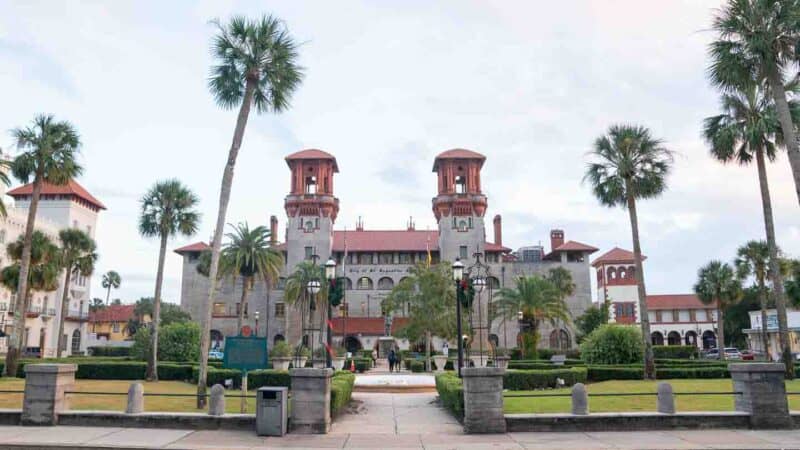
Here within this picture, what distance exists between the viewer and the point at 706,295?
59125 millimetres

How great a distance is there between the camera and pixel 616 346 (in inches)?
→ 1419

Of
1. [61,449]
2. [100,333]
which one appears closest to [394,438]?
[61,449]

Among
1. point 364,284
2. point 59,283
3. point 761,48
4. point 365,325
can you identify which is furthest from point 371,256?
point 761,48

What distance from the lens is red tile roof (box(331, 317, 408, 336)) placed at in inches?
2781

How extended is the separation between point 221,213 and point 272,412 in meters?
9.41

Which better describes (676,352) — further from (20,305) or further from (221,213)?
(20,305)

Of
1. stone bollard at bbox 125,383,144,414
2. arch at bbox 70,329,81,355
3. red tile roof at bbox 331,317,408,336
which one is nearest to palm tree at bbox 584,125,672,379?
stone bollard at bbox 125,383,144,414

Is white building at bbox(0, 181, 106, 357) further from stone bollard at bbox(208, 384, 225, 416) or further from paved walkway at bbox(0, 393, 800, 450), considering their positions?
stone bollard at bbox(208, 384, 225, 416)

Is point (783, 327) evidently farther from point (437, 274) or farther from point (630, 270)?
point (630, 270)

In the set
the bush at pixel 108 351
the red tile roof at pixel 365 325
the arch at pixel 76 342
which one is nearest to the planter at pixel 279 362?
the red tile roof at pixel 365 325

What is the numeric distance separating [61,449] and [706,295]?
60349mm

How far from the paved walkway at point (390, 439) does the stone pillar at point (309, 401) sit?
0.38 m

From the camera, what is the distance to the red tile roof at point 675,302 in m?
87.6

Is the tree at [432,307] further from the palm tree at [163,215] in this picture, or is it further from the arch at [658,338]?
the arch at [658,338]
